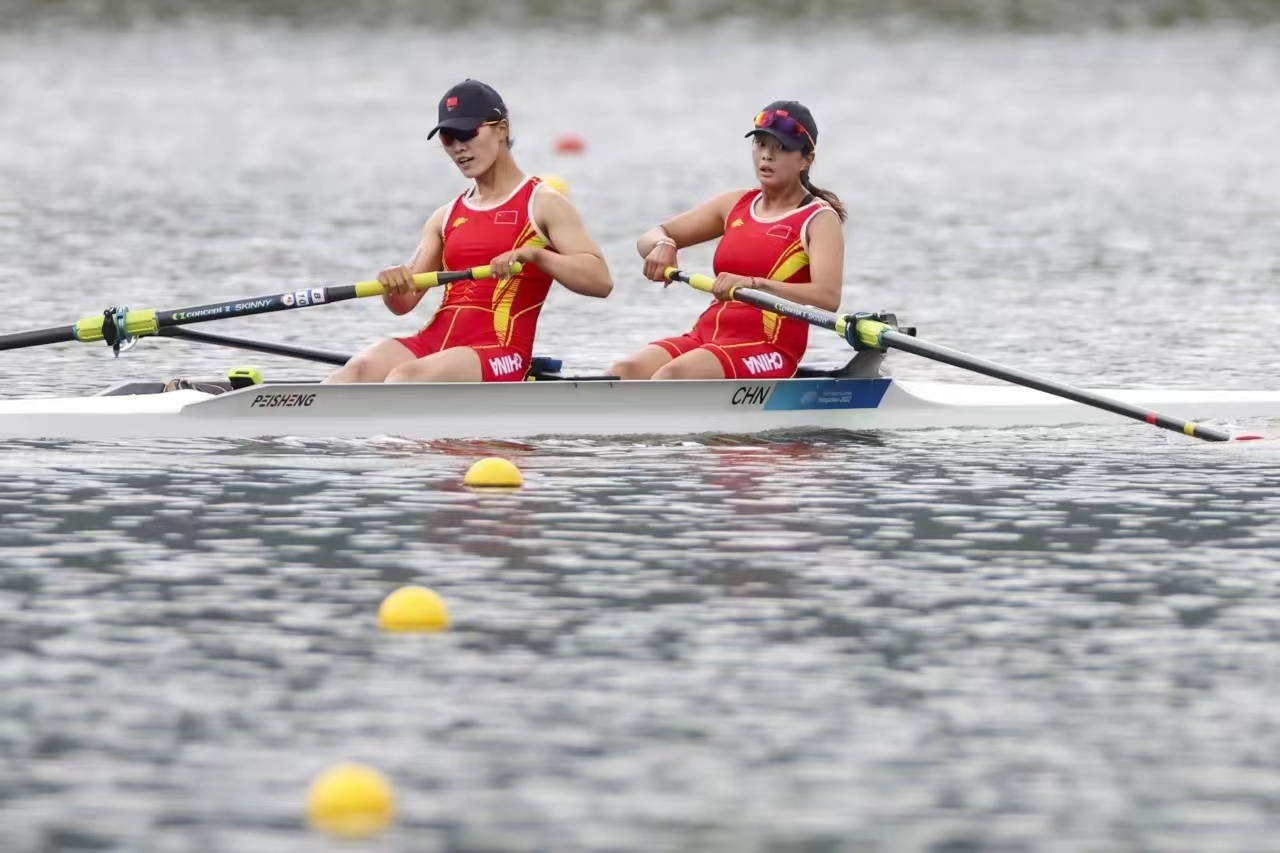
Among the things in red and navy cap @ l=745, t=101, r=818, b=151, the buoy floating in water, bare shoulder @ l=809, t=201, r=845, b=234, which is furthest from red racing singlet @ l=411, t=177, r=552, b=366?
the buoy floating in water

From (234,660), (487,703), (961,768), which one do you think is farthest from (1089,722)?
(234,660)

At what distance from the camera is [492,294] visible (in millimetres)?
12156

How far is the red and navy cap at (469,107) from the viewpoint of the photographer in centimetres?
1166

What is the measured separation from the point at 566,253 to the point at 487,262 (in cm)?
40

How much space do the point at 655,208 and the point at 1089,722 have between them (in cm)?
2002

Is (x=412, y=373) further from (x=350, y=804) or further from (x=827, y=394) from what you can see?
(x=350, y=804)

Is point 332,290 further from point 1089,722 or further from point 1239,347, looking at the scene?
point 1239,347

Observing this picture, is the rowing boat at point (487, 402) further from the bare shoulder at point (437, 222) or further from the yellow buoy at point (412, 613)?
the yellow buoy at point (412, 613)

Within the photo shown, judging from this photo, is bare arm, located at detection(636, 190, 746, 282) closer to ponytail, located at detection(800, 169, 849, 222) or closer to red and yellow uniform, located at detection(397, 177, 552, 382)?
ponytail, located at detection(800, 169, 849, 222)

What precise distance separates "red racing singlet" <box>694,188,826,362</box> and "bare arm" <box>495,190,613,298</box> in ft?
2.37

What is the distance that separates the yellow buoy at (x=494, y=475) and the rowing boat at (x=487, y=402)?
0.91 meters

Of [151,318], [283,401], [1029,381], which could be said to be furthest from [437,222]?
[1029,381]

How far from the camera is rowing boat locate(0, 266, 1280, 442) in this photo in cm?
1193

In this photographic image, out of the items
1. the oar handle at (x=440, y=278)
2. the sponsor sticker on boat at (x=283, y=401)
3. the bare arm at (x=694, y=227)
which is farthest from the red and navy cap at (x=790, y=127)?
the sponsor sticker on boat at (x=283, y=401)
